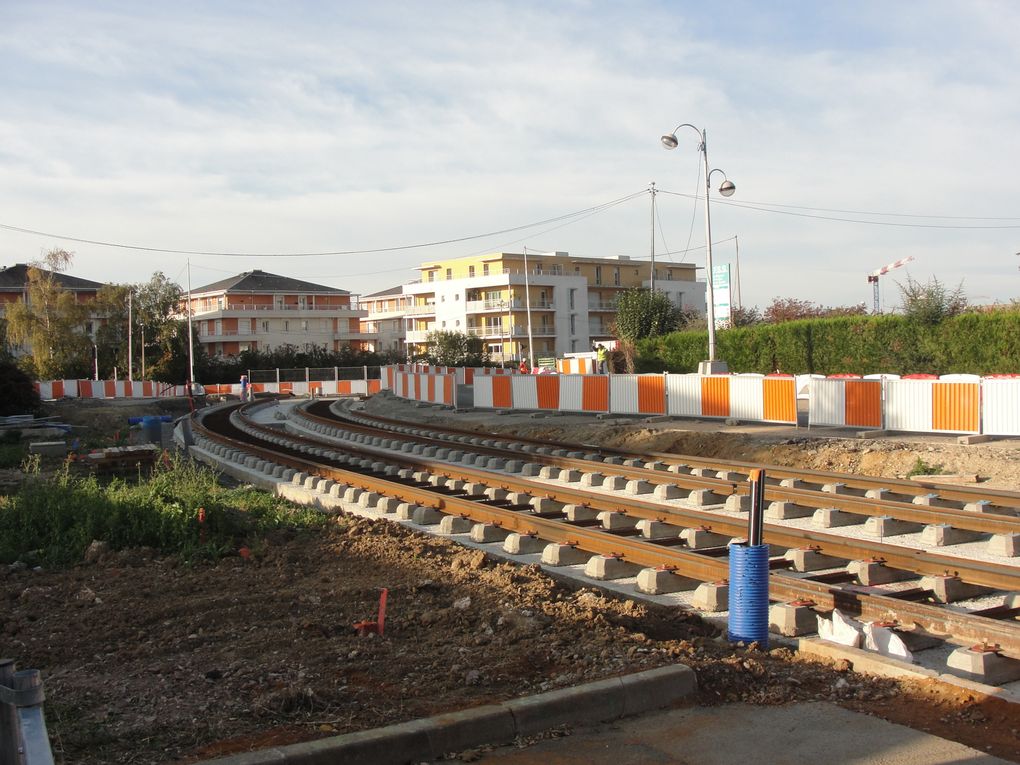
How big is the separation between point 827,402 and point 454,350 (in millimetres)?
49234

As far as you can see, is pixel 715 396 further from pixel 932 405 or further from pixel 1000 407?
pixel 1000 407

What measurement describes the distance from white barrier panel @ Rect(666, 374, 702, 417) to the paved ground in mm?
17652

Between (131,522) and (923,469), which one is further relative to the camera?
(923,469)

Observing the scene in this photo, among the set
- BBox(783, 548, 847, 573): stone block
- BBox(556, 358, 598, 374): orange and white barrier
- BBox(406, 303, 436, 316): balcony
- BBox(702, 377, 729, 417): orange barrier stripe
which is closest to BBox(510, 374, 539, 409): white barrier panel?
BBox(702, 377, 729, 417): orange barrier stripe

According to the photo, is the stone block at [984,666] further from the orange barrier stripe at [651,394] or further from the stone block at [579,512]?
the orange barrier stripe at [651,394]

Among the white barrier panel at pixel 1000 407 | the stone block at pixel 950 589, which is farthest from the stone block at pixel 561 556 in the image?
the white barrier panel at pixel 1000 407

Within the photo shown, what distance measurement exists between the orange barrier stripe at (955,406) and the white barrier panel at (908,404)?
134 millimetres

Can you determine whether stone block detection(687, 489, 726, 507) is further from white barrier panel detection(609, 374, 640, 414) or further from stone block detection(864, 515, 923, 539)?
white barrier panel detection(609, 374, 640, 414)

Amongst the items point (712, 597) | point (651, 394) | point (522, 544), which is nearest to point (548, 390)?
point (651, 394)

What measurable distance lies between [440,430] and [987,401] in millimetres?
12594

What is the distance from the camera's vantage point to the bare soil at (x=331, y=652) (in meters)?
5.12

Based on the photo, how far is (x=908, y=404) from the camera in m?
17.7

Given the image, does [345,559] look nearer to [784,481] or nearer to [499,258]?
[784,481]

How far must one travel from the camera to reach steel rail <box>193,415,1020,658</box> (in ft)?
20.4
